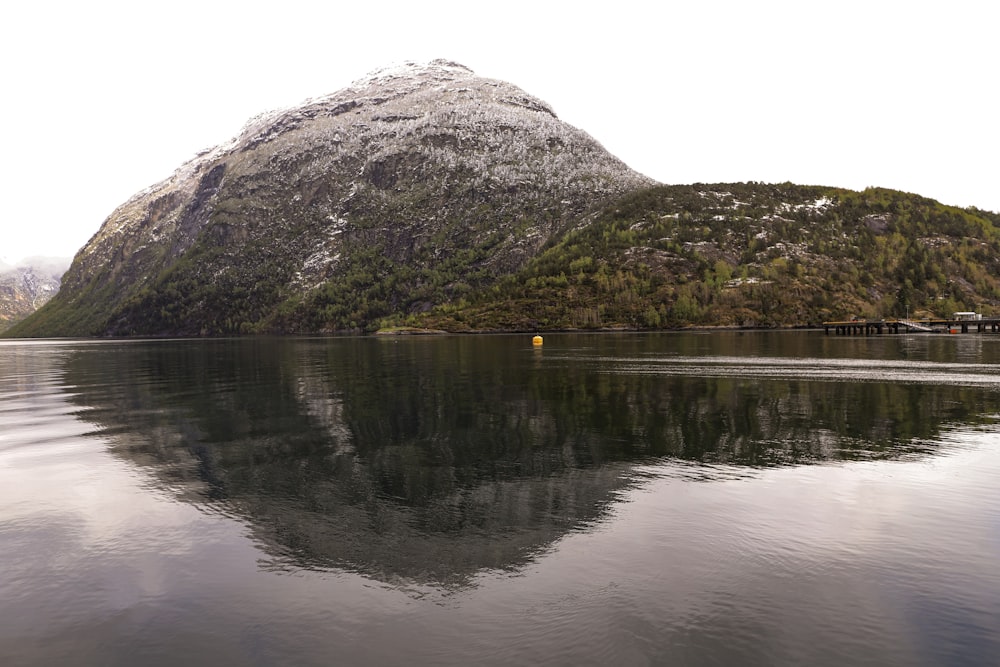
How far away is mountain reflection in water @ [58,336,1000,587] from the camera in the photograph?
61.6 feet

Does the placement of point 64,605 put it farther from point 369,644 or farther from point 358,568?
point 369,644

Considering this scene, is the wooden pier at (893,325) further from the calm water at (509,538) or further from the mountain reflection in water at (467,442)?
the calm water at (509,538)

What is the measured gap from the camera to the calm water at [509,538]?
1235 centimetres

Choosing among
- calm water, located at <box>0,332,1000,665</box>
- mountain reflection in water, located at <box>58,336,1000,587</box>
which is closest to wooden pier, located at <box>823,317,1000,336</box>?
mountain reflection in water, located at <box>58,336,1000,587</box>

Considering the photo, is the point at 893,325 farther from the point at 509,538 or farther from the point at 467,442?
the point at 509,538

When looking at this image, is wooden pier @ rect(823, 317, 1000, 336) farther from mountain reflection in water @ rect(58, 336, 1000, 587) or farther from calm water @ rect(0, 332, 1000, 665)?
calm water @ rect(0, 332, 1000, 665)

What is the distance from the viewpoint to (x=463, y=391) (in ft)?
180

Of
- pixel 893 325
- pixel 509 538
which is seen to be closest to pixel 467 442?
pixel 509 538

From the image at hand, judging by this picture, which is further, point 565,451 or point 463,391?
point 463,391

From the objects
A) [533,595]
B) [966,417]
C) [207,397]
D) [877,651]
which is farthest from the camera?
[207,397]

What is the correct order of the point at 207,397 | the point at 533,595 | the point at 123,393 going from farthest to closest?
the point at 123,393 < the point at 207,397 < the point at 533,595

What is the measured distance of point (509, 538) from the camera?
59.4 ft

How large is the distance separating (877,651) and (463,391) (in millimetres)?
44391

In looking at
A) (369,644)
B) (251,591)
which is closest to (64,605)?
(251,591)
